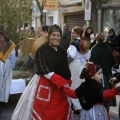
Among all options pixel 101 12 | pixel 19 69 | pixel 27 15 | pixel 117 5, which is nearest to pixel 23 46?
pixel 19 69

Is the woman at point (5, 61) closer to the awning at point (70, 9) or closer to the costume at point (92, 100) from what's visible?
the costume at point (92, 100)

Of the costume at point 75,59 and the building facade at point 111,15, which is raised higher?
the building facade at point 111,15

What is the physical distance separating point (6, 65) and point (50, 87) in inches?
87.4

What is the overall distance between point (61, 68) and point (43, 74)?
253 millimetres

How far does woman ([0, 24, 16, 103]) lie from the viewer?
6.63 m

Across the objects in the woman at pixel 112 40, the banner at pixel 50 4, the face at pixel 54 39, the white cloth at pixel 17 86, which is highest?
the banner at pixel 50 4

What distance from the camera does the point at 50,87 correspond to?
472 cm

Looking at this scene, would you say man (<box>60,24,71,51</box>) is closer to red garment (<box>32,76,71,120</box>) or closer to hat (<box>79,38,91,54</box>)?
hat (<box>79,38,91,54</box>)

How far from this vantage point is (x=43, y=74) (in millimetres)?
4707

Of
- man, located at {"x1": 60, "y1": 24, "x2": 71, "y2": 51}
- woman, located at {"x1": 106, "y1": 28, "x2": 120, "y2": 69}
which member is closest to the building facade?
woman, located at {"x1": 106, "y1": 28, "x2": 120, "y2": 69}

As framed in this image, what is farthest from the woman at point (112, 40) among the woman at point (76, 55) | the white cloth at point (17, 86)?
the white cloth at point (17, 86)

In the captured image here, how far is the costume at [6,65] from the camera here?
21.8ft

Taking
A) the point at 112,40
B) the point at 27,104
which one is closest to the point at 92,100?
the point at 27,104

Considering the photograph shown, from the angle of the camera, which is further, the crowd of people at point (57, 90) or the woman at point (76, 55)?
the woman at point (76, 55)
